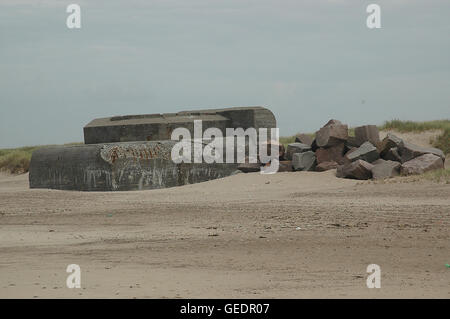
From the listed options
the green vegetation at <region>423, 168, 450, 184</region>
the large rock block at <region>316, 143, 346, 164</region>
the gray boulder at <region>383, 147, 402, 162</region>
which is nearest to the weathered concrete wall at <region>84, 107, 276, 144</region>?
the large rock block at <region>316, 143, 346, 164</region>

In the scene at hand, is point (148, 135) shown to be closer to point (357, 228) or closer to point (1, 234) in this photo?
point (1, 234)

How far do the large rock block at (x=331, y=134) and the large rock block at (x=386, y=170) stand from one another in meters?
1.27

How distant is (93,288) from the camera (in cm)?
443

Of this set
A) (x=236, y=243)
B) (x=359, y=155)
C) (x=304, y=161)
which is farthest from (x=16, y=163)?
(x=236, y=243)

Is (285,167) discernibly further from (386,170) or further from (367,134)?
(386,170)

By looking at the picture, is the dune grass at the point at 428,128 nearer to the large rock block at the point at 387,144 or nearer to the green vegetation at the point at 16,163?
the large rock block at the point at 387,144

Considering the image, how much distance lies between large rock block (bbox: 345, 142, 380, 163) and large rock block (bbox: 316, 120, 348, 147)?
1.69 feet

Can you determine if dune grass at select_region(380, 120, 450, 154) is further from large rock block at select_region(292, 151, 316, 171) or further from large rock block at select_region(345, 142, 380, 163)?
large rock block at select_region(292, 151, 316, 171)

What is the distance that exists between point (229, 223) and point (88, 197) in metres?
4.34

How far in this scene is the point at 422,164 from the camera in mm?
11102

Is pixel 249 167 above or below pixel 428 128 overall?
below

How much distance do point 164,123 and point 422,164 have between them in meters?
5.75

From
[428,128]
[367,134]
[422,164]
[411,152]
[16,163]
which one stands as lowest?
[16,163]

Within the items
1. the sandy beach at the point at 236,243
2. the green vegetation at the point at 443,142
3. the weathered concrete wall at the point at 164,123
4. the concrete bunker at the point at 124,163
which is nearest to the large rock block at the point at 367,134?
the sandy beach at the point at 236,243
